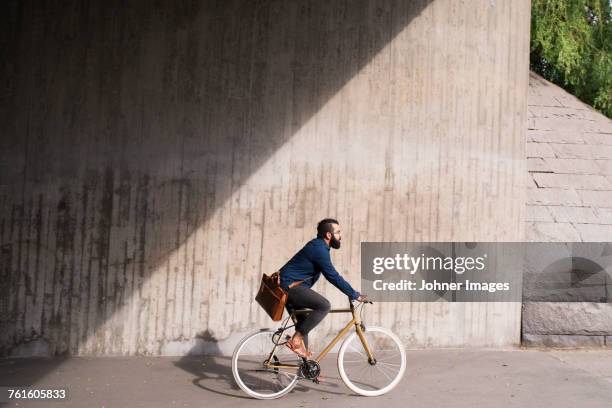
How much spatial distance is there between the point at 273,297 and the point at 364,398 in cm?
139

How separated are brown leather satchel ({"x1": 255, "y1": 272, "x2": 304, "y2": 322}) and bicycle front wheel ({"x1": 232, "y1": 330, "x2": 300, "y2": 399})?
333 millimetres

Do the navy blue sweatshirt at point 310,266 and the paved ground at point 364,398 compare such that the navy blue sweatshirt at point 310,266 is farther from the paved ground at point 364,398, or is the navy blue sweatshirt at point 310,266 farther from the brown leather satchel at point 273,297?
the paved ground at point 364,398

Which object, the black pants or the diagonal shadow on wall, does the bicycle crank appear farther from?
the diagonal shadow on wall

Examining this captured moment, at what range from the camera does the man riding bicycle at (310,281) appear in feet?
22.8

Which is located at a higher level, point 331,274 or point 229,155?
point 229,155

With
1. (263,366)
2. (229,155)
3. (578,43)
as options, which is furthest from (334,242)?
(578,43)

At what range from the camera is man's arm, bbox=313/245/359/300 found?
6.89 m

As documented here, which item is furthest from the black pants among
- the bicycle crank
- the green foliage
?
the green foliage

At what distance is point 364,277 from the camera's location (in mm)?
9258

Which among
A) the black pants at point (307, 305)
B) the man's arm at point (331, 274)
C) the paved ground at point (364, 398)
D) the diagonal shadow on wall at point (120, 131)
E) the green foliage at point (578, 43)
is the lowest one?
the paved ground at point (364, 398)

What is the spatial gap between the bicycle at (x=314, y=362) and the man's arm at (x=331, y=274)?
0.77ft

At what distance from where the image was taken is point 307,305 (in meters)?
7.02

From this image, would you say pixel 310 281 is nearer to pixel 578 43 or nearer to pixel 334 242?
pixel 334 242

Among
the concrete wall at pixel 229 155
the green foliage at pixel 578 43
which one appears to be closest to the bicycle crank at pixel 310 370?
the concrete wall at pixel 229 155
